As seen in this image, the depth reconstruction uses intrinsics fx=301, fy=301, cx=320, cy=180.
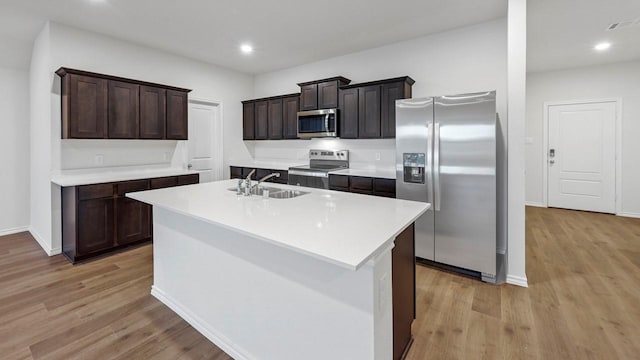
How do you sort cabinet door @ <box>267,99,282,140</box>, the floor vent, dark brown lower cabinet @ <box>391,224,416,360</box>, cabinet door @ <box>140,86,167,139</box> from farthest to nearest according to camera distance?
cabinet door @ <box>267,99,282,140</box> → cabinet door @ <box>140,86,167,139</box> → the floor vent → dark brown lower cabinet @ <box>391,224,416,360</box>

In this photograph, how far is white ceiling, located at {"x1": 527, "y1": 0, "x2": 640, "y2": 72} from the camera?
3.25 m

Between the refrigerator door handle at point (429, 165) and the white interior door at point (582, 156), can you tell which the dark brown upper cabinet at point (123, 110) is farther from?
the white interior door at point (582, 156)

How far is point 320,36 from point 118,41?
269cm

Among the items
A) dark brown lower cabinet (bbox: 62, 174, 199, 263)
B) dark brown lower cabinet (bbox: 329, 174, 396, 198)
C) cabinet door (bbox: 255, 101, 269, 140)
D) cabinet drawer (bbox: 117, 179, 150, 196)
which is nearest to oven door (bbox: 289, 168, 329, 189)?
dark brown lower cabinet (bbox: 329, 174, 396, 198)

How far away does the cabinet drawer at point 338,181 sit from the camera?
4.11 m

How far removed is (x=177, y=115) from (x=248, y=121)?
1.57 m

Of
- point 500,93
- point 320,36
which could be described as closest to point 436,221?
point 500,93

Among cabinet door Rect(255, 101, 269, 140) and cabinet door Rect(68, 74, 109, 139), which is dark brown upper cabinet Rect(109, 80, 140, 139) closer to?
cabinet door Rect(68, 74, 109, 139)

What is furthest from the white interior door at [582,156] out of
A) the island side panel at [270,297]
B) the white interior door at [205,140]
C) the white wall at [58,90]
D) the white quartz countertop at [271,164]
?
the white wall at [58,90]

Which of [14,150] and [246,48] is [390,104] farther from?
[14,150]

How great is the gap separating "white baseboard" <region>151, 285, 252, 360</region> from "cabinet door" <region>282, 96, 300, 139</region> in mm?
3215

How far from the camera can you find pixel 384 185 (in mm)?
3730

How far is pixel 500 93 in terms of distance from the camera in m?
3.51

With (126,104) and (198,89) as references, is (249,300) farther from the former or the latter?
(198,89)
